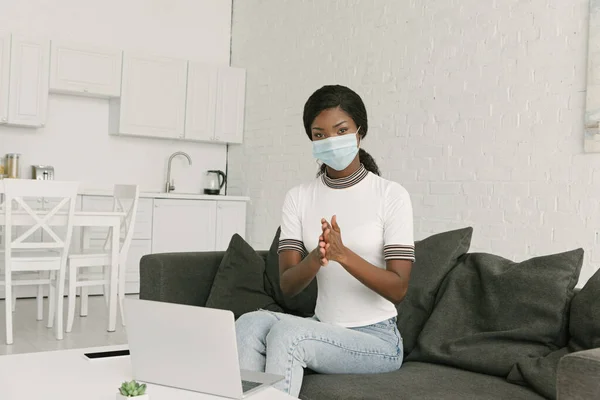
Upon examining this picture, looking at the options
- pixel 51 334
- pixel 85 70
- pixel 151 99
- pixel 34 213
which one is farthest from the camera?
pixel 151 99

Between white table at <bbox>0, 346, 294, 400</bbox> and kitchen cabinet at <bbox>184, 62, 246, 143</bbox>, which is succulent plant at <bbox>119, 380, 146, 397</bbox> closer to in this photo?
white table at <bbox>0, 346, 294, 400</bbox>

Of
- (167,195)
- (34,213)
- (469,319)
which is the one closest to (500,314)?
(469,319)

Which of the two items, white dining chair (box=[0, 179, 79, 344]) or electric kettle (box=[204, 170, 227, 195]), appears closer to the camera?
white dining chair (box=[0, 179, 79, 344])

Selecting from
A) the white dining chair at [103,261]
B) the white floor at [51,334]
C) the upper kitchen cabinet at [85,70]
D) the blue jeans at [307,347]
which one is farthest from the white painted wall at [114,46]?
the blue jeans at [307,347]

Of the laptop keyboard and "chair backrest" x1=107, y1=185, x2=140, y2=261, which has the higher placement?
"chair backrest" x1=107, y1=185, x2=140, y2=261

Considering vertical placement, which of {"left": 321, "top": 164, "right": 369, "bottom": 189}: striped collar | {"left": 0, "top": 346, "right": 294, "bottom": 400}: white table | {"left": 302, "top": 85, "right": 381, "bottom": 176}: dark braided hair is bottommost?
{"left": 0, "top": 346, "right": 294, "bottom": 400}: white table

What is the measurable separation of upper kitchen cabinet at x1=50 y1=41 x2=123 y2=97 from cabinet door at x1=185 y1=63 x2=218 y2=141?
67 centimetres

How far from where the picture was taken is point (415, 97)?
4.45 meters

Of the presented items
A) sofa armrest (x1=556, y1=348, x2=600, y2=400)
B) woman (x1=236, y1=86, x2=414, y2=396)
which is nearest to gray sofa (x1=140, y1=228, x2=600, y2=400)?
sofa armrest (x1=556, y1=348, x2=600, y2=400)

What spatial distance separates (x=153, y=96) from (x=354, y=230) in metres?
4.22

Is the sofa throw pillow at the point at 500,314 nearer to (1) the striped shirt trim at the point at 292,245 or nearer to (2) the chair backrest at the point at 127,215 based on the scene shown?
(1) the striped shirt trim at the point at 292,245

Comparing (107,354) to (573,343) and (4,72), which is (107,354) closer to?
(573,343)

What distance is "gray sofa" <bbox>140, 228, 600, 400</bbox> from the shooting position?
1.84 metres

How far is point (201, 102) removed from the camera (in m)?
6.21
